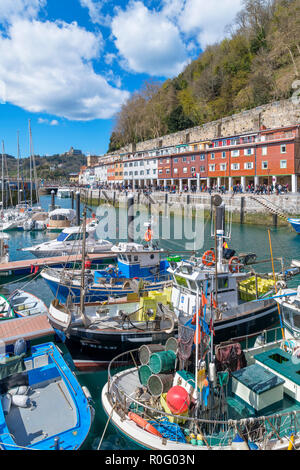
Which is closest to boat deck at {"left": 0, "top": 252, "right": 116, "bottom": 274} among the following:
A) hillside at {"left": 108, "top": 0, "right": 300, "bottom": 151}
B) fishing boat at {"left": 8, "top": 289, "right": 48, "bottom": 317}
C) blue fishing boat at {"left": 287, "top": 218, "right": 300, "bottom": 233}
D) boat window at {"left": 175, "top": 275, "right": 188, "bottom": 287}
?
fishing boat at {"left": 8, "top": 289, "right": 48, "bottom": 317}

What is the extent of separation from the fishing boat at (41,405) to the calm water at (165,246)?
2.18 ft

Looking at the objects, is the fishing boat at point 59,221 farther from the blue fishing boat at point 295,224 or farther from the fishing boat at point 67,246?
the blue fishing boat at point 295,224

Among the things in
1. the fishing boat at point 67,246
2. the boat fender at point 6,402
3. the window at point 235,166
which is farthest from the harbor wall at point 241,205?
the boat fender at point 6,402

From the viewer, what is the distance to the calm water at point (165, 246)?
8500 mm

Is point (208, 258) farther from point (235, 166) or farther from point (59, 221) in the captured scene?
point (235, 166)

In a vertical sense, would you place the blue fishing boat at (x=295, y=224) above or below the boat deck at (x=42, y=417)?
above

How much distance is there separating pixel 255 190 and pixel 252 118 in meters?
26.7

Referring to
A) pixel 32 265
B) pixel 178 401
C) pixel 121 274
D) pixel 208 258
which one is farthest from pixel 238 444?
pixel 32 265

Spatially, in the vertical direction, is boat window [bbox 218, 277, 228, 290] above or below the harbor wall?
below

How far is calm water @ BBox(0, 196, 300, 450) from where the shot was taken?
8.50 metres

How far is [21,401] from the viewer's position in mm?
8656

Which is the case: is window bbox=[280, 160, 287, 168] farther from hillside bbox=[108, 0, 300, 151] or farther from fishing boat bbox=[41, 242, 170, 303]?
fishing boat bbox=[41, 242, 170, 303]

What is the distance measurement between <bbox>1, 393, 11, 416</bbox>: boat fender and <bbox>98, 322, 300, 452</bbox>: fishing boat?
2.52 metres

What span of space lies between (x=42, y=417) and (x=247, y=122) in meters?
69.3
